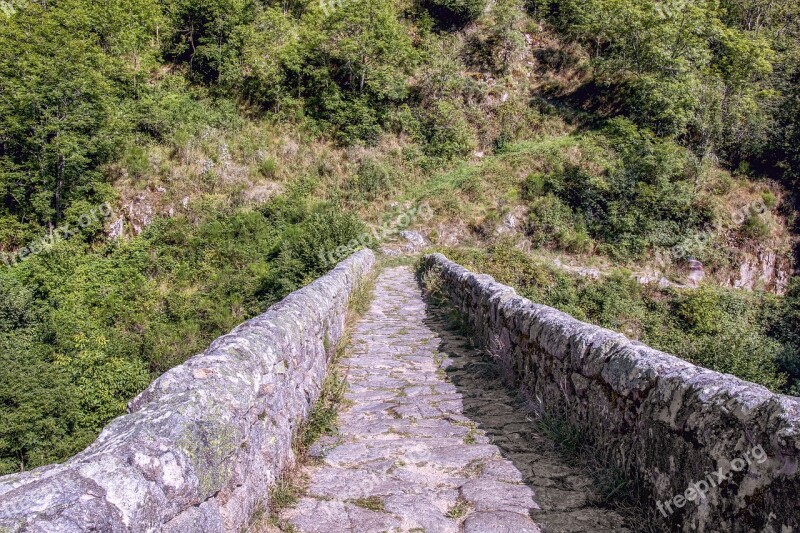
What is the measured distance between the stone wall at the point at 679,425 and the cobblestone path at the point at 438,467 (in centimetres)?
39

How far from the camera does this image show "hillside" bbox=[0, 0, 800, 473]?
1761 cm

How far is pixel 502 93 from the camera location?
3178cm

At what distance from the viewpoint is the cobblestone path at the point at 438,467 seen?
2775mm

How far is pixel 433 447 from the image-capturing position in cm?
377

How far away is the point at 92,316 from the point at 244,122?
1436 cm

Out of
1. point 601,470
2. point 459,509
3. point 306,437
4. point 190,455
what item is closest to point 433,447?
point 459,509

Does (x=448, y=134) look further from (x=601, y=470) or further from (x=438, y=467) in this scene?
(x=601, y=470)

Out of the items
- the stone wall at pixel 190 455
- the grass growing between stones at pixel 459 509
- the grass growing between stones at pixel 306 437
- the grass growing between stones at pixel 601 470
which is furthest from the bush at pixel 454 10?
the grass growing between stones at pixel 459 509

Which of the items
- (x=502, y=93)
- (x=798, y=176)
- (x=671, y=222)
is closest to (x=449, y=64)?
(x=502, y=93)

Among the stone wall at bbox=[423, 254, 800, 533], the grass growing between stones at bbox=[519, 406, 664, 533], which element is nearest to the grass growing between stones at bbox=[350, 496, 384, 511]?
the grass growing between stones at bbox=[519, 406, 664, 533]

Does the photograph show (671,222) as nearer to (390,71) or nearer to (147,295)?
(390,71)

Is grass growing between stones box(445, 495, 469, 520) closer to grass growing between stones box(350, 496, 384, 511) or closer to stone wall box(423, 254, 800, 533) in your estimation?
grass growing between stones box(350, 496, 384, 511)

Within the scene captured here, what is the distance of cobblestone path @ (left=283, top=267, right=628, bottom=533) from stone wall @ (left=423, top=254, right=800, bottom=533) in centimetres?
39

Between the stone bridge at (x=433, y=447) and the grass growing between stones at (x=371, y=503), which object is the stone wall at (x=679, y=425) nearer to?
the stone bridge at (x=433, y=447)
